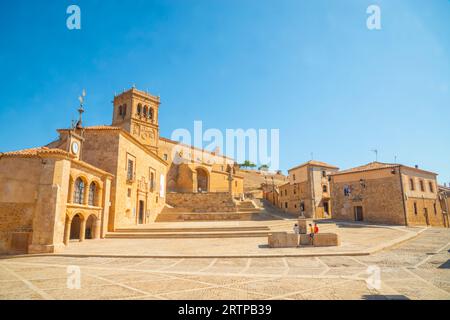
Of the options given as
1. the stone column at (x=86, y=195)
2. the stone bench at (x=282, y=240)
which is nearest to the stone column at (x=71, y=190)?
the stone column at (x=86, y=195)

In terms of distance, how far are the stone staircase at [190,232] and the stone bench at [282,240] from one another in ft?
13.2

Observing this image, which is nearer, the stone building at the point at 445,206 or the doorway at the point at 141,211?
the doorway at the point at 141,211

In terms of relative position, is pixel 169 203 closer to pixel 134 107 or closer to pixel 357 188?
pixel 134 107

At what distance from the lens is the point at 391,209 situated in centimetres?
2422

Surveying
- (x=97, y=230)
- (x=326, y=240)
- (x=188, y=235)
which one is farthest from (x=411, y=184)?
(x=97, y=230)

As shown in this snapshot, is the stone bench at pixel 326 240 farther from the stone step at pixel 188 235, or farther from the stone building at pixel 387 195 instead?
the stone building at pixel 387 195

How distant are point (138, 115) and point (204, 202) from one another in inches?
687

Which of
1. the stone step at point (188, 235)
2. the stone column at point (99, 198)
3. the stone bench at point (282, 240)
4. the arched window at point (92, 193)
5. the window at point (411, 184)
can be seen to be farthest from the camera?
the window at point (411, 184)

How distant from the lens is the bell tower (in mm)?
37781

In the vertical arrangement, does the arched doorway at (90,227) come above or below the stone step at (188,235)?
above

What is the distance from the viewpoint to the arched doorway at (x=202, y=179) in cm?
4516

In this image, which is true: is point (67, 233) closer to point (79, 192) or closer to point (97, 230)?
point (79, 192)

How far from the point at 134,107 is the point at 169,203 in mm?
15662

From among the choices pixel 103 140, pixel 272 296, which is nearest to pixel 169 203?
pixel 103 140
